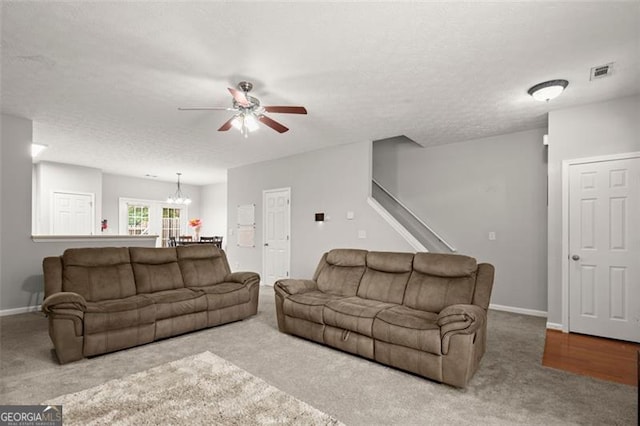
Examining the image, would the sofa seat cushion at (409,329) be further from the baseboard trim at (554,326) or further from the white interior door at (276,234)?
the white interior door at (276,234)

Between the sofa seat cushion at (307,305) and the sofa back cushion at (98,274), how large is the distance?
6.03 feet

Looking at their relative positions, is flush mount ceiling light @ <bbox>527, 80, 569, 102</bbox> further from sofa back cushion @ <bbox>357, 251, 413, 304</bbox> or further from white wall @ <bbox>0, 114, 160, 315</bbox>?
white wall @ <bbox>0, 114, 160, 315</bbox>

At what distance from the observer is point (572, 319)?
3.90m

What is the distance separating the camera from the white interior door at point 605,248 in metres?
3.59

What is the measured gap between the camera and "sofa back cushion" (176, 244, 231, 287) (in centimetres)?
434

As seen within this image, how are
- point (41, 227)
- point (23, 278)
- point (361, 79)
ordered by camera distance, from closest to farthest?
point (361, 79)
point (23, 278)
point (41, 227)

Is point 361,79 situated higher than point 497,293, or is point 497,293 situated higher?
point 361,79

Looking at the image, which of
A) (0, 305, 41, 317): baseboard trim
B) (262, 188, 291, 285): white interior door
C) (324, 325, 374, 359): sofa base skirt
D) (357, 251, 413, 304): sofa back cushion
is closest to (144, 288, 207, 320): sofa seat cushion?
(324, 325, 374, 359): sofa base skirt

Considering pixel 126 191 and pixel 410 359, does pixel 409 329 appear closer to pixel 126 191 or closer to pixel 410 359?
pixel 410 359

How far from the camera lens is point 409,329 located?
8.78 ft

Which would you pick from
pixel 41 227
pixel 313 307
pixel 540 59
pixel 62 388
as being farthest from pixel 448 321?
pixel 41 227

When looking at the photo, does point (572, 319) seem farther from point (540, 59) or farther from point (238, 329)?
point (238, 329)

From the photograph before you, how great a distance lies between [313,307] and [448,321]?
1395 millimetres

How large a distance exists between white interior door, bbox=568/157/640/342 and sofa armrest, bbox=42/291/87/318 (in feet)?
17.4
